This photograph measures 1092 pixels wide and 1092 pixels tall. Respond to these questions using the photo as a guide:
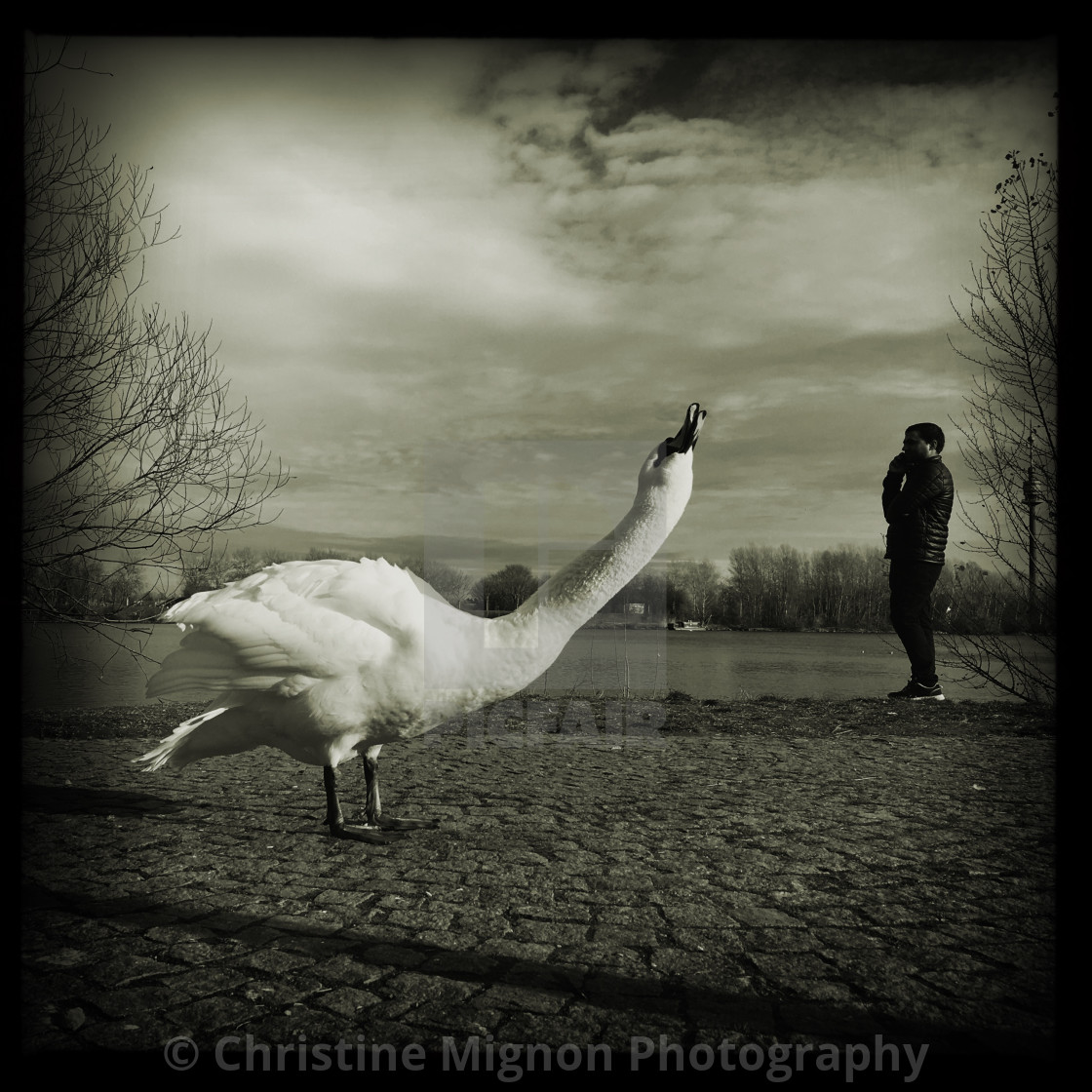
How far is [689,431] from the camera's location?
323cm

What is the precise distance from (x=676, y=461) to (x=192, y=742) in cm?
305

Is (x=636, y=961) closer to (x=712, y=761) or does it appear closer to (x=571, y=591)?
(x=571, y=591)

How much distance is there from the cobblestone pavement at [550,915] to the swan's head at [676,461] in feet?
6.06

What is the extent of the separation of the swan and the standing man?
3153mm

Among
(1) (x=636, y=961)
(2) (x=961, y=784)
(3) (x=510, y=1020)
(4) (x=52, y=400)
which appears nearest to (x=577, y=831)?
(1) (x=636, y=961)

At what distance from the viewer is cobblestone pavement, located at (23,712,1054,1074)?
2.21 metres

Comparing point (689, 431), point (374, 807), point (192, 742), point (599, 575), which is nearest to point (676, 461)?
point (689, 431)

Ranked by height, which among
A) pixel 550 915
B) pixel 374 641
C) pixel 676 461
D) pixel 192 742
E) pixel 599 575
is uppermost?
pixel 676 461

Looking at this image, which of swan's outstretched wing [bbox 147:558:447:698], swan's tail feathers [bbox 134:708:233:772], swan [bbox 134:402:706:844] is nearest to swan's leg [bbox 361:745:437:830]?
swan [bbox 134:402:706:844]

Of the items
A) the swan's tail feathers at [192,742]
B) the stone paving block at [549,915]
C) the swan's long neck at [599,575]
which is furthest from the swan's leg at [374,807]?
the swan's long neck at [599,575]

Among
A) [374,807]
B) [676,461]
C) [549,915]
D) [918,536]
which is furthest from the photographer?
[918,536]

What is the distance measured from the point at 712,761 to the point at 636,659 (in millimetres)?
1378

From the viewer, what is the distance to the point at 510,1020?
2191mm

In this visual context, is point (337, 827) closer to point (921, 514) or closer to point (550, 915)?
point (550, 915)
